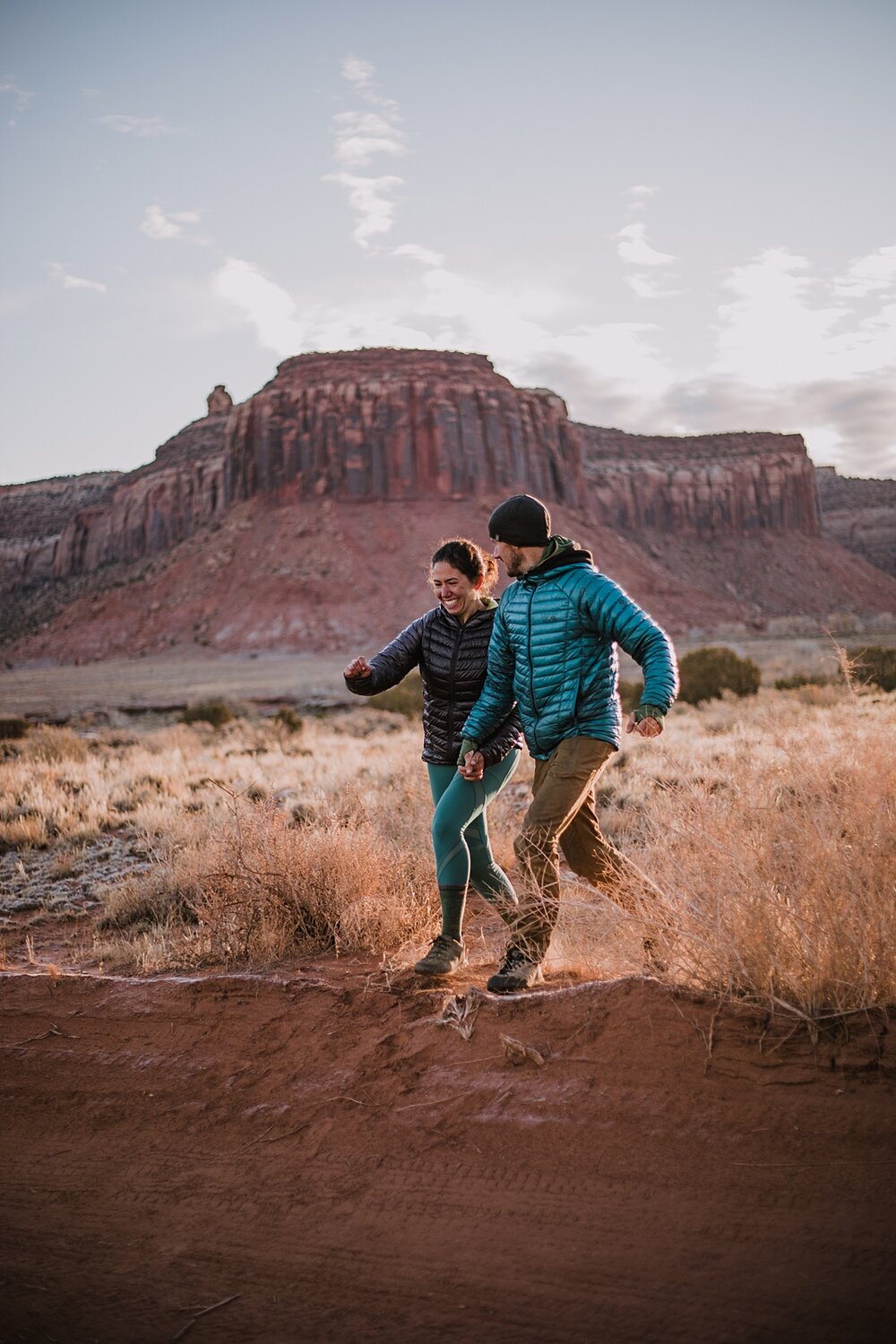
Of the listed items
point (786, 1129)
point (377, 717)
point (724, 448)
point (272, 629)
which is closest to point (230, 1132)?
point (786, 1129)

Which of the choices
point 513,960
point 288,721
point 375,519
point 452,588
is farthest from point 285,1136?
point 375,519

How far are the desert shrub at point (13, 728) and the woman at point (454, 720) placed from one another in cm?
1803

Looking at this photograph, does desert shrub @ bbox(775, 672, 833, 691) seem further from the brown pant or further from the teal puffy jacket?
the teal puffy jacket

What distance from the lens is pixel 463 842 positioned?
4133 mm

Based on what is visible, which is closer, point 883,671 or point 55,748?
point 55,748

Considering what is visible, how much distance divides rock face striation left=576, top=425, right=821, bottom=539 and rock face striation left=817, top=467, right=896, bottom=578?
1095 cm

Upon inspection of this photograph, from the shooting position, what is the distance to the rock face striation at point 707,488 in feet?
326

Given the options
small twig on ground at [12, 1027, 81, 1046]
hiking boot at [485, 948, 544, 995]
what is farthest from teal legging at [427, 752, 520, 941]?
small twig on ground at [12, 1027, 81, 1046]

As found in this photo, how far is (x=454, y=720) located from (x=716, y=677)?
17.6 metres

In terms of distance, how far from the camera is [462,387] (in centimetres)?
7906

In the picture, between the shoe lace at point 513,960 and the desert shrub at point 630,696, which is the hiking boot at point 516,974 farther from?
the desert shrub at point 630,696

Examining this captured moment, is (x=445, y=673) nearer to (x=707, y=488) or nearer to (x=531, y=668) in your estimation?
(x=531, y=668)

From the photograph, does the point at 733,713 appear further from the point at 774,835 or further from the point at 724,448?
the point at 724,448

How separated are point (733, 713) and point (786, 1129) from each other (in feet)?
43.7
